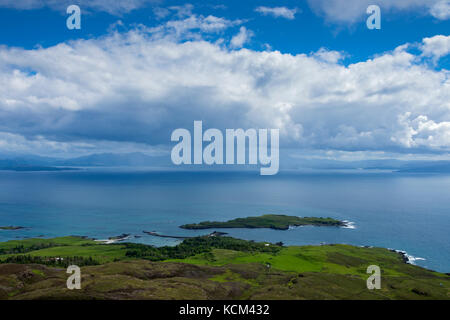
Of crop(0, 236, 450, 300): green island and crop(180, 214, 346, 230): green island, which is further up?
crop(0, 236, 450, 300): green island

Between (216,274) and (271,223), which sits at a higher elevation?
(216,274)
